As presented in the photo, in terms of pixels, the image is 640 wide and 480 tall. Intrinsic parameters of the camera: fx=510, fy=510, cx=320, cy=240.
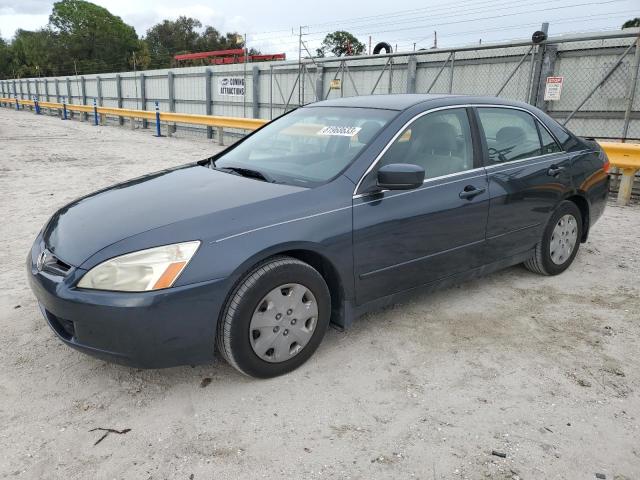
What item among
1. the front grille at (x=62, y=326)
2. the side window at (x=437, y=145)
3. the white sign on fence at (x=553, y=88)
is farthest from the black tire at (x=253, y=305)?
the white sign on fence at (x=553, y=88)

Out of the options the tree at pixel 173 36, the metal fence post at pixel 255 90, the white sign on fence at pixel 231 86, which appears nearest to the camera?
the metal fence post at pixel 255 90

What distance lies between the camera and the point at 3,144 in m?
15.6

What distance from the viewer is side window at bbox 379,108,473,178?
3.35 meters

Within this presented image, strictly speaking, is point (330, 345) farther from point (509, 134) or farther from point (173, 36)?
point (173, 36)

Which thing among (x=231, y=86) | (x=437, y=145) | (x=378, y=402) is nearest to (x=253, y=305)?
(x=378, y=402)

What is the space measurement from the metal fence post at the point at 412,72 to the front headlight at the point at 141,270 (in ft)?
36.9

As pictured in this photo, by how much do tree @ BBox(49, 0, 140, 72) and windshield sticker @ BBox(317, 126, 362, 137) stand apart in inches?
3037

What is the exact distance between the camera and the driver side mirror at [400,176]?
2996 mm

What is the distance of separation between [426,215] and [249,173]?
47.9 inches

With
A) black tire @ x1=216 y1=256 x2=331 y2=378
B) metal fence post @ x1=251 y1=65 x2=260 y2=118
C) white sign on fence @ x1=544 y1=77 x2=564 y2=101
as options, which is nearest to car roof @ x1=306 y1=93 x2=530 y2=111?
black tire @ x1=216 y1=256 x2=331 y2=378

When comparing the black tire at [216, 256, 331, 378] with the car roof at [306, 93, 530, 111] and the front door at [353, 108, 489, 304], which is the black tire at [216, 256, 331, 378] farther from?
the car roof at [306, 93, 530, 111]

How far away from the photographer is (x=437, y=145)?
11.7ft

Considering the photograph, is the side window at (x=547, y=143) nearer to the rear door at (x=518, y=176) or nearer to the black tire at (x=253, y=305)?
the rear door at (x=518, y=176)

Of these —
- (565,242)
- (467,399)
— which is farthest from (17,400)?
(565,242)
